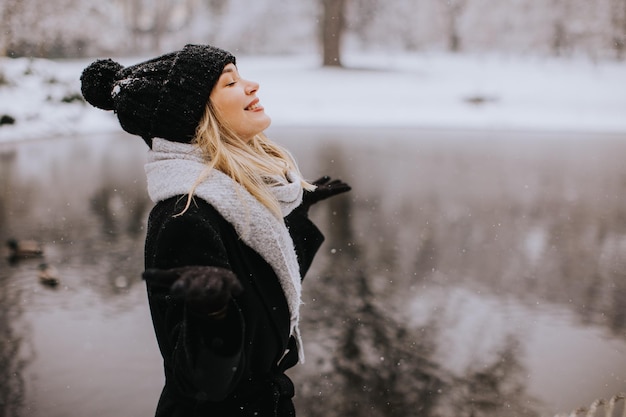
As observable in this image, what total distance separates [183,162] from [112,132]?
762 inches

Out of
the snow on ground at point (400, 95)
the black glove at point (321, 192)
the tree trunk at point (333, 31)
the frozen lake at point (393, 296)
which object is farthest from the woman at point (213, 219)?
the tree trunk at point (333, 31)

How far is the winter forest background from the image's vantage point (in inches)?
1130

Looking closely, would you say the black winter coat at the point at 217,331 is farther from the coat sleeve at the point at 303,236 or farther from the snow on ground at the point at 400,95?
the snow on ground at the point at 400,95

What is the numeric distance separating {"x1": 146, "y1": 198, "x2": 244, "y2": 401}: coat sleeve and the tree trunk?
28291 mm

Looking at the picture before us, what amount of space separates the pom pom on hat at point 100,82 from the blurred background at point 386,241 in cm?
379

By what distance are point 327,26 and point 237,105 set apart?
28097mm

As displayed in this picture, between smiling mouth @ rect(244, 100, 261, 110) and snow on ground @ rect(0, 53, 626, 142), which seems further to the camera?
snow on ground @ rect(0, 53, 626, 142)

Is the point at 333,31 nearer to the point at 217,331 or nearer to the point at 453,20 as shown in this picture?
the point at 453,20

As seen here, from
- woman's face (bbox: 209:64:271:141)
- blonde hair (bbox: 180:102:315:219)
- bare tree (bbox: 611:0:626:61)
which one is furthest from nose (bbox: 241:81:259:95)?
bare tree (bbox: 611:0:626:61)

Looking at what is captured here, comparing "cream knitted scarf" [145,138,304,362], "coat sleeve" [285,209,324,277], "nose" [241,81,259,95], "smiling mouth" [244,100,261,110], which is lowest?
"coat sleeve" [285,209,324,277]

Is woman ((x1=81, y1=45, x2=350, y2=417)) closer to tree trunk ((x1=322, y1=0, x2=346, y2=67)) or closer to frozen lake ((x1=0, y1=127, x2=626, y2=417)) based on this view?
frozen lake ((x1=0, y1=127, x2=626, y2=417))

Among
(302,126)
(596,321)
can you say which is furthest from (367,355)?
(302,126)

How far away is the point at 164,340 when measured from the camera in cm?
151

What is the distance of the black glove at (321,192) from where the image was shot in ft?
7.00
